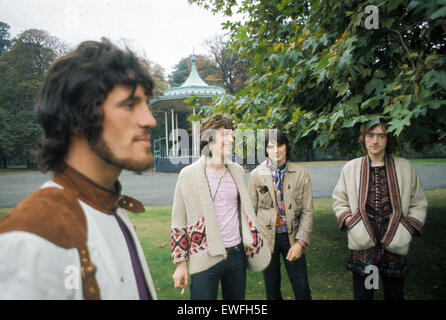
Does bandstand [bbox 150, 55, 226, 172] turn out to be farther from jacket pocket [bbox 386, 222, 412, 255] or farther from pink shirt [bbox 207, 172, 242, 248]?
jacket pocket [bbox 386, 222, 412, 255]

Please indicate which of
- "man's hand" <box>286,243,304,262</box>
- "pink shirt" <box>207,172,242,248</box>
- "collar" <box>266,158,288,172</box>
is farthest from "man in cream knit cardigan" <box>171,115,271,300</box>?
"collar" <box>266,158,288,172</box>

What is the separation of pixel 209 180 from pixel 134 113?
1335 millimetres

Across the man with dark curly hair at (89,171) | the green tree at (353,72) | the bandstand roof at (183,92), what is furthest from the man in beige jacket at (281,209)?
the bandstand roof at (183,92)

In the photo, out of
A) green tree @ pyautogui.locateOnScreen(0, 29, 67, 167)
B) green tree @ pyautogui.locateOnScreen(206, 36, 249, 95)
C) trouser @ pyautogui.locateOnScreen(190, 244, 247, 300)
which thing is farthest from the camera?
green tree @ pyautogui.locateOnScreen(206, 36, 249, 95)

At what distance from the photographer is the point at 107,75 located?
36.2 inches

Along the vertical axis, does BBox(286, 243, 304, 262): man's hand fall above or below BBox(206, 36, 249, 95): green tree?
below

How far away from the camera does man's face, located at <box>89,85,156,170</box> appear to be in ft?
2.98

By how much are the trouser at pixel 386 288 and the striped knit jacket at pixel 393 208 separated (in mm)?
271

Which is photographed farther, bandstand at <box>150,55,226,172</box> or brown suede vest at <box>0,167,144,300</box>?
bandstand at <box>150,55,226,172</box>

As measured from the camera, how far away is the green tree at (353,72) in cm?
226

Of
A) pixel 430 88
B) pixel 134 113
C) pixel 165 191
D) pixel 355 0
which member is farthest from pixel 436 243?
pixel 165 191

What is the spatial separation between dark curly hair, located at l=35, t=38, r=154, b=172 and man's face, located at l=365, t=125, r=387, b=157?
7.51 feet

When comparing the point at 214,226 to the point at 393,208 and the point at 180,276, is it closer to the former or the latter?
the point at 180,276

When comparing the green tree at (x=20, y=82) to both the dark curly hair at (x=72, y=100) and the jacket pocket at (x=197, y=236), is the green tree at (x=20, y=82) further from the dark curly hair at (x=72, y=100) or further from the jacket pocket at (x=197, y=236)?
the jacket pocket at (x=197, y=236)
